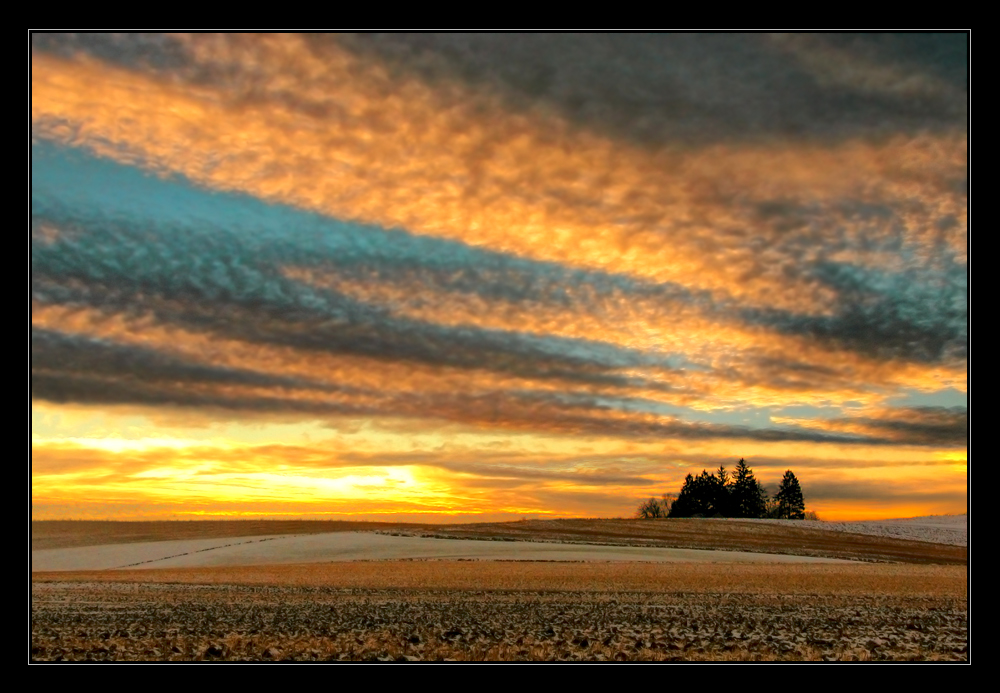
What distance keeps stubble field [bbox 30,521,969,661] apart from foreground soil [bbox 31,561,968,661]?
67 millimetres

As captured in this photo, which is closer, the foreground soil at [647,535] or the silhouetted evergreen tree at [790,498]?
the foreground soil at [647,535]

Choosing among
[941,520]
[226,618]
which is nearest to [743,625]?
[226,618]

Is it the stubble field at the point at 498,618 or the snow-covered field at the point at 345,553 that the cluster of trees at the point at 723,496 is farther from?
the stubble field at the point at 498,618

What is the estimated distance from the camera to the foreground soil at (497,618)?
20625 mm

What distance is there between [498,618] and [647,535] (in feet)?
229

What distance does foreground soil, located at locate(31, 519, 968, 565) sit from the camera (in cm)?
8256

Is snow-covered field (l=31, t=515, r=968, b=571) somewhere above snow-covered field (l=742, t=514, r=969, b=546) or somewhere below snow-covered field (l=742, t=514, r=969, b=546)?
above

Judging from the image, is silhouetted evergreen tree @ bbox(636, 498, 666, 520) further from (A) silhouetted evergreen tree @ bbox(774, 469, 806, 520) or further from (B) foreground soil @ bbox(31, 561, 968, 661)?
(B) foreground soil @ bbox(31, 561, 968, 661)

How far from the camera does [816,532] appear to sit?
339 ft

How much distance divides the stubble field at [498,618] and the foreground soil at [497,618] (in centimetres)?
7

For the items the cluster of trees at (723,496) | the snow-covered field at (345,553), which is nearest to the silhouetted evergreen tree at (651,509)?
the cluster of trees at (723,496)

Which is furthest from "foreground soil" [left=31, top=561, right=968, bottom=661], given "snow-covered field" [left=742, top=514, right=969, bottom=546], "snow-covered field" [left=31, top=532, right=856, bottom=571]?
"snow-covered field" [left=742, top=514, right=969, bottom=546]
